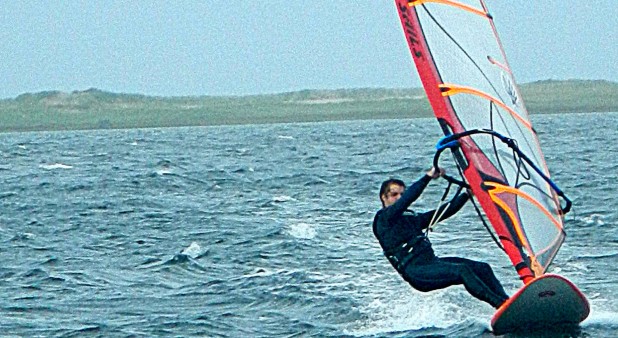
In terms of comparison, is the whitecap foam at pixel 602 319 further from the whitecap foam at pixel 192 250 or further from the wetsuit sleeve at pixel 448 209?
the whitecap foam at pixel 192 250

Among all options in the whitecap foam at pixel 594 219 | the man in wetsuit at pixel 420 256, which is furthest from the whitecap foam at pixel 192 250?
the man in wetsuit at pixel 420 256

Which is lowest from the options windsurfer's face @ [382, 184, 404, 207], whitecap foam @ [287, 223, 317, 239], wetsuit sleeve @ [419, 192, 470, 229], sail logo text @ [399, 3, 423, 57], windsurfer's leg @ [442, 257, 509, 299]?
whitecap foam @ [287, 223, 317, 239]

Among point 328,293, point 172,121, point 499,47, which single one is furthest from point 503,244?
point 172,121

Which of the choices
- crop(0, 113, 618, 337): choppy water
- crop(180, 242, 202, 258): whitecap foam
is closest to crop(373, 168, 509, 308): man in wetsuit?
crop(0, 113, 618, 337): choppy water

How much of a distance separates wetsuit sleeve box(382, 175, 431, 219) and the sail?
1.64 feet

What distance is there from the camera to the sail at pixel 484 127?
10391 millimetres

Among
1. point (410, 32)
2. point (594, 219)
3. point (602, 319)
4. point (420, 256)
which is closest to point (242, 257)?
point (594, 219)

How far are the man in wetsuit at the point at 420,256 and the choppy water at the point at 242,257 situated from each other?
591mm

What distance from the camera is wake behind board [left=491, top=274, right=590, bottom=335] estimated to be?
1014 centimetres

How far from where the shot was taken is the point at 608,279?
13914 mm

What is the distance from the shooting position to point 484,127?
1088cm

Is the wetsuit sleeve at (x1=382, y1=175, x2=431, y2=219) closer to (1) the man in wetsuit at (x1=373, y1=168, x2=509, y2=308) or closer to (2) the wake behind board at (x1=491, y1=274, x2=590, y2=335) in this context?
(1) the man in wetsuit at (x1=373, y1=168, x2=509, y2=308)

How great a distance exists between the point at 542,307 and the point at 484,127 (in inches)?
64.0

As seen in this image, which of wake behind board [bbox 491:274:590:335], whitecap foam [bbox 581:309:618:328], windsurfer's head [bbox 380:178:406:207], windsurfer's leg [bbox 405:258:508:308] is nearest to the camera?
wake behind board [bbox 491:274:590:335]
